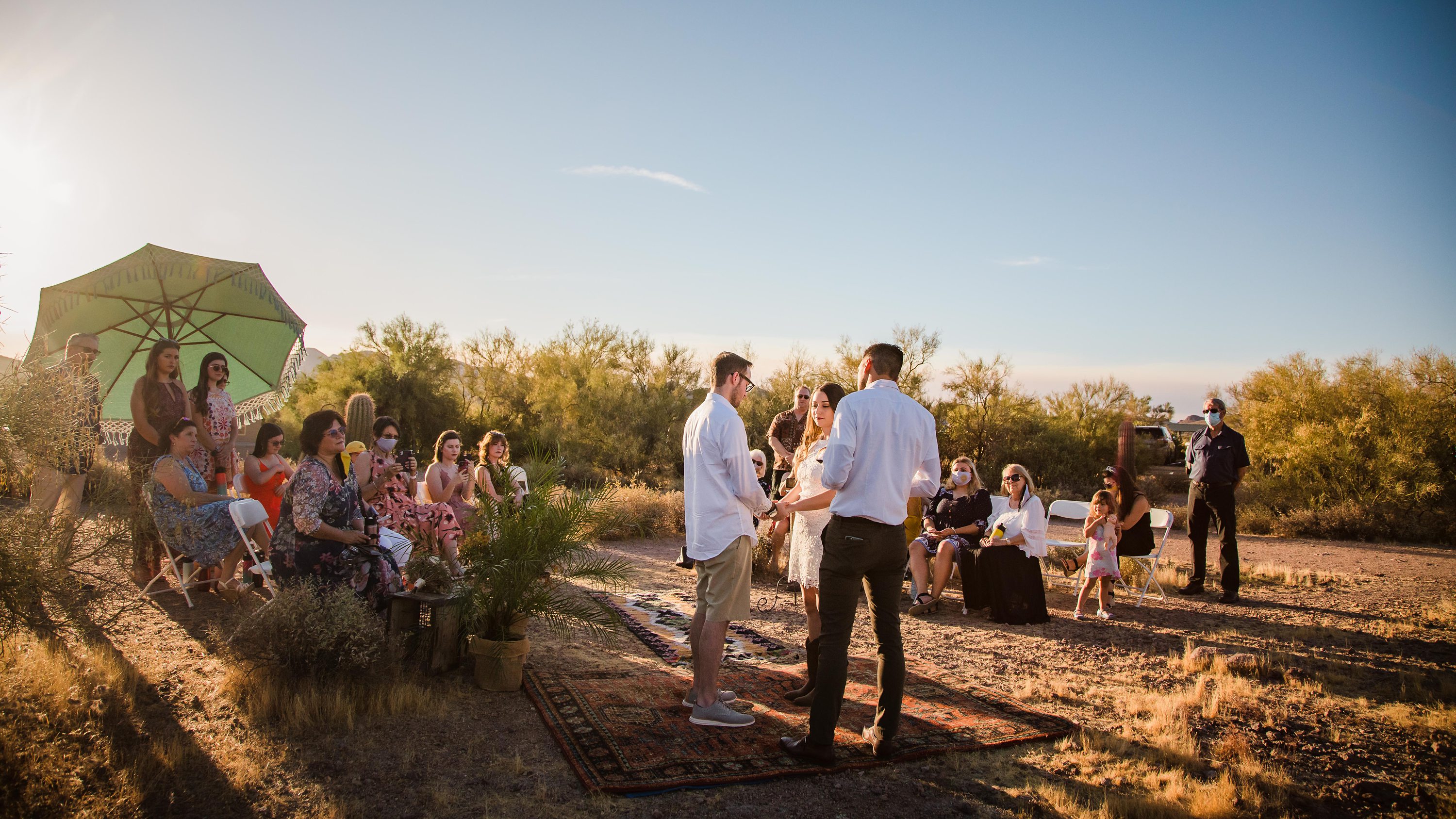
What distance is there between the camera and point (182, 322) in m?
7.16

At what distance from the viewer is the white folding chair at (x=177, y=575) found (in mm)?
5656

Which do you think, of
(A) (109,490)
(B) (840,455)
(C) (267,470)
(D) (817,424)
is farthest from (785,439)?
(A) (109,490)

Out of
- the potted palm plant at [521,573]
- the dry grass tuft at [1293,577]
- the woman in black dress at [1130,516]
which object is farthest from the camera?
the dry grass tuft at [1293,577]

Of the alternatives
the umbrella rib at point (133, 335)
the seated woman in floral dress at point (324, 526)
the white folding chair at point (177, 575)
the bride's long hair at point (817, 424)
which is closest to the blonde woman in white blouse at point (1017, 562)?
the bride's long hair at point (817, 424)

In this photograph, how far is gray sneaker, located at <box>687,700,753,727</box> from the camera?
3.90 meters

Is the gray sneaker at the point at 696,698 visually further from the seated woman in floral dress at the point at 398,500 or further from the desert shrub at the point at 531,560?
the seated woman in floral dress at the point at 398,500

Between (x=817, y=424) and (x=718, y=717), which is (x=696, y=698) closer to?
(x=718, y=717)

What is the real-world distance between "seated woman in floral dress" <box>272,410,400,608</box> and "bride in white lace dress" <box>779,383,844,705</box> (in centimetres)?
253

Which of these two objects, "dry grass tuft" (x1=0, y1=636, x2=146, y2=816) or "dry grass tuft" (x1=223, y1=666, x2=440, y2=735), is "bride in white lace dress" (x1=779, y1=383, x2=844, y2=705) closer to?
"dry grass tuft" (x1=223, y1=666, x2=440, y2=735)

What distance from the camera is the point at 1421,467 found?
13.2 meters

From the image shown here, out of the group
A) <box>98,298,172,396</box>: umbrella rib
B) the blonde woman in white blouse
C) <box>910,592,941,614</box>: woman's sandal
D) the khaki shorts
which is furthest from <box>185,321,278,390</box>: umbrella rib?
the blonde woman in white blouse

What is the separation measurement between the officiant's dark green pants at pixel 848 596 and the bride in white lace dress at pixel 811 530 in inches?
28.4

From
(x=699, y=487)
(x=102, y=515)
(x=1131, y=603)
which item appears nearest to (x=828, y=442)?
(x=699, y=487)

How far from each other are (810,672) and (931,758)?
2.78 feet
